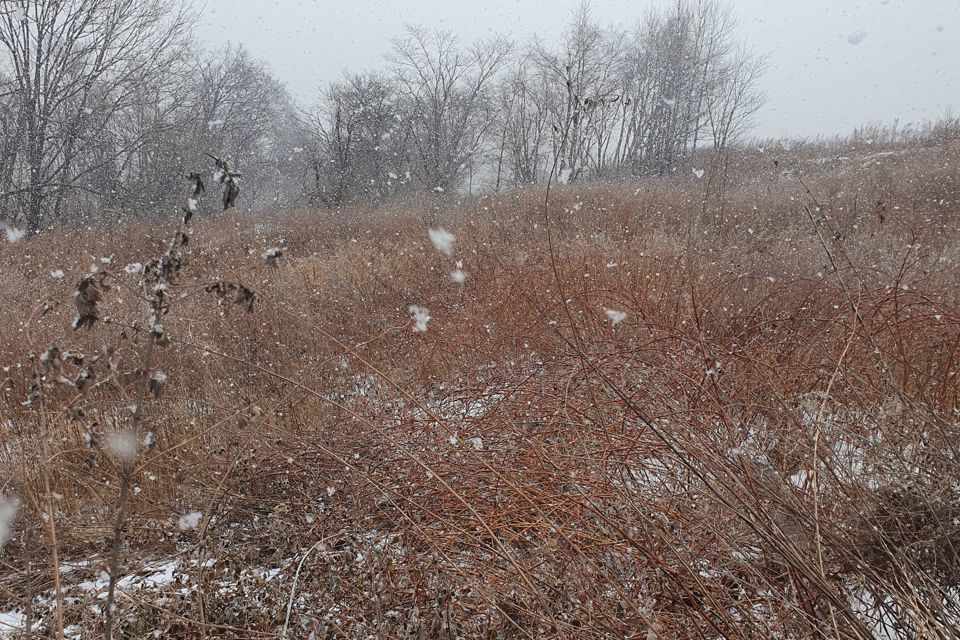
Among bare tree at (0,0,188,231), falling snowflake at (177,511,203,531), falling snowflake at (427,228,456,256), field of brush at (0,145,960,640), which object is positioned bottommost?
falling snowflake at (177,511,203,531)

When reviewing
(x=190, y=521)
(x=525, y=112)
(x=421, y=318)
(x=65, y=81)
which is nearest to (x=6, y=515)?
(x=190, y=521)

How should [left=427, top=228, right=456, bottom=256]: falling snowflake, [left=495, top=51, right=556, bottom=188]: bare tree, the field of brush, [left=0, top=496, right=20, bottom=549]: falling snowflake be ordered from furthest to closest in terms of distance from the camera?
[left=495, top=51, right=556, bottom=188]: bare tree → [left=427, top=228, right=456, bottom=256]: falling snowflake → [left=0, top=496, right=20, bottom=549]: falling snowflake → the field of brush

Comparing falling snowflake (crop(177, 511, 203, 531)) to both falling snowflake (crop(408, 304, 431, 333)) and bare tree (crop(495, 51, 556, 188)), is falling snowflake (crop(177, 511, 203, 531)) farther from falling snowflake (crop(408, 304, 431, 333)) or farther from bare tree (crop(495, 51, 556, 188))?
bare tree (crop(495, 51, 556, 188))

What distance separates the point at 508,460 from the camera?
2.16 metres

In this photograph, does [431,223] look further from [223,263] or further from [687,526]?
[687,526]

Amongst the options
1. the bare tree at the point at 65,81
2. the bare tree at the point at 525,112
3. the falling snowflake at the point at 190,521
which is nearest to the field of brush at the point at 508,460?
the falling snowflake at the point at 190,521

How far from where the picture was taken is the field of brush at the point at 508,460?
1.36m

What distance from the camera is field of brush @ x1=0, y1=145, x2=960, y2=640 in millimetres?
1364

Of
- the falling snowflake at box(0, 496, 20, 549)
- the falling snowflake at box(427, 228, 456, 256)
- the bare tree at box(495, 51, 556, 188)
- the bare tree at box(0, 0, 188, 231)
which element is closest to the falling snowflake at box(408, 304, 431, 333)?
the falling snowflake at box(427, 228, 456, 256)

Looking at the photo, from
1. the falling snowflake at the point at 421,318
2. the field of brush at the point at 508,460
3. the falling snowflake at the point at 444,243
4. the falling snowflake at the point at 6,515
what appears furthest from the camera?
the falling snowflake at the point at 444,243

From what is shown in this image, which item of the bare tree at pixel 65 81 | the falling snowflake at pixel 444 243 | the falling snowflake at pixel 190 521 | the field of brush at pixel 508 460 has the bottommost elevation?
the falling snowflake at pixel 190 521

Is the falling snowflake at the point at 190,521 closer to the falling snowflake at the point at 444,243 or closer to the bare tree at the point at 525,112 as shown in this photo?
the falling snowflake at the point at 444,243

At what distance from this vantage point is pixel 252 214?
14.1 m

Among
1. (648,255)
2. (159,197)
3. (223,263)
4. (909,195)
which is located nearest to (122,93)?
(159,197)
